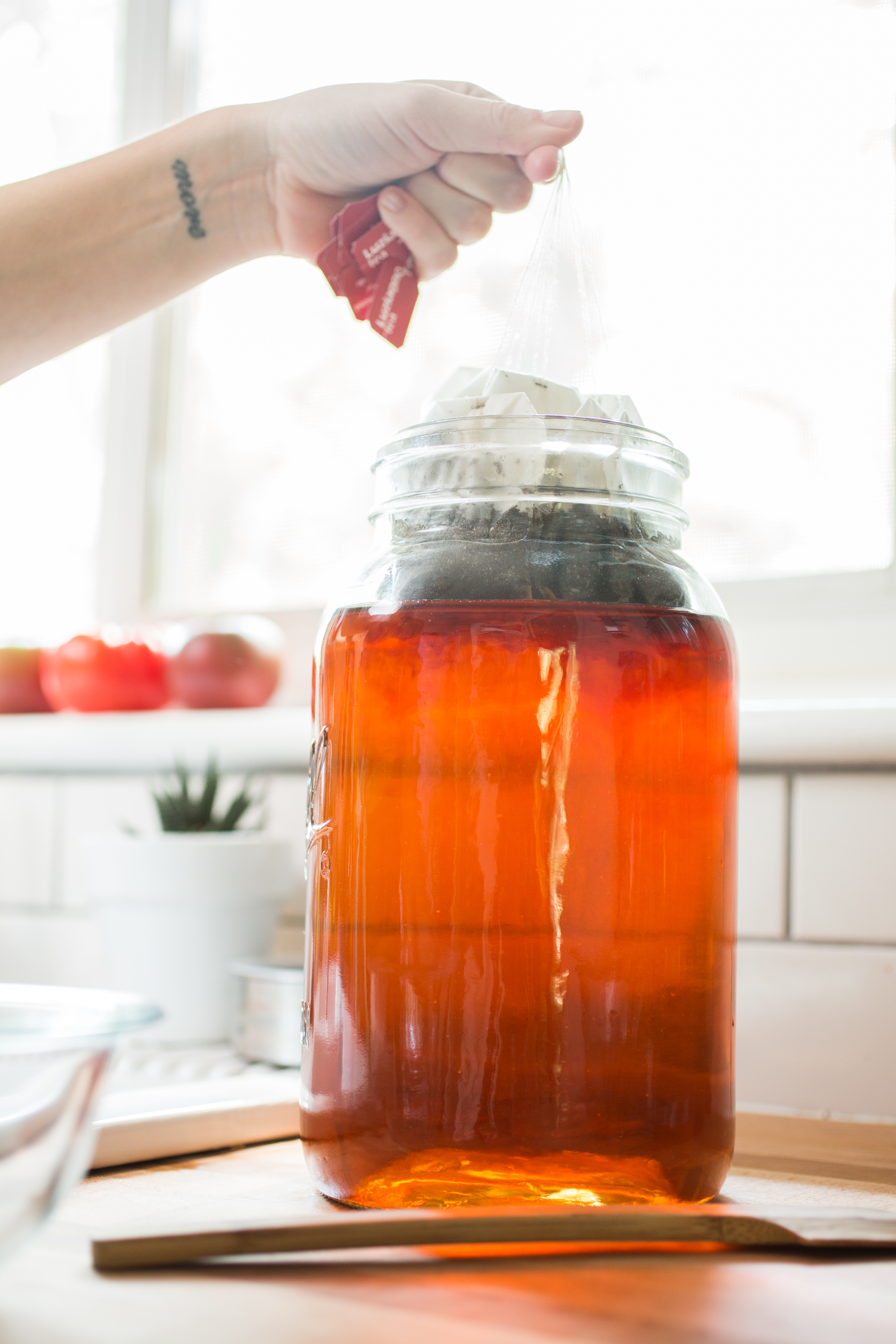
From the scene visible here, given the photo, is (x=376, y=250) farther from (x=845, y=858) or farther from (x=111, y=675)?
(x=111, y=675)

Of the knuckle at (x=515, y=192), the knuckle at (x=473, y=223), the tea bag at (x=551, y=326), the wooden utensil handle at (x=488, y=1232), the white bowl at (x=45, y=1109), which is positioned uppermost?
the knuckle at (x=515, y=192)

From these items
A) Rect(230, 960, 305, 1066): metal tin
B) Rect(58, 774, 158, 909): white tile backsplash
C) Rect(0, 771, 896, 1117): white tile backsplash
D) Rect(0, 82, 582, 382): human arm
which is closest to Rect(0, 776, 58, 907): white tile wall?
Rect(58, 774, 158, 909): white tile backsplash

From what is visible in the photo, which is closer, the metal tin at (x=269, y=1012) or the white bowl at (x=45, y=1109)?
the white bowl at (x=45, y=1109)

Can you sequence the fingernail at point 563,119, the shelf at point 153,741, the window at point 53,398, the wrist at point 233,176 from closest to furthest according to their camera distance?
the fingernail at point 563,119 → the wrist at point 233,176 → the shelf at point 153,741 → the window at point 53,398

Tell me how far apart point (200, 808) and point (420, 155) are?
0.57m

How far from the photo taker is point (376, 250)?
602 mm

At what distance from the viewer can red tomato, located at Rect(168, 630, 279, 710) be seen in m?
1.15

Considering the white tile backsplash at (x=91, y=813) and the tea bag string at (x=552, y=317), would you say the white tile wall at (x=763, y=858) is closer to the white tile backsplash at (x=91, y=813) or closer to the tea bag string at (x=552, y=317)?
the tea bag string at (x=552, y=317)

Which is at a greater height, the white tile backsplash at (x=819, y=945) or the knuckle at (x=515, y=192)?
the knuckle at (x=515, y=192)

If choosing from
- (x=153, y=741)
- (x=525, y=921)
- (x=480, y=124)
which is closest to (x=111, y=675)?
(x=153, y=741)

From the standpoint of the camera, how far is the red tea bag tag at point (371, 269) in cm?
60

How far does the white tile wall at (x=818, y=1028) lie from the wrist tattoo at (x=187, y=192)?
58 cm

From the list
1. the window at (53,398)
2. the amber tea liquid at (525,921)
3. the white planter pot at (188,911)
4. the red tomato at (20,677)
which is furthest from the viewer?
the window at (53,398)

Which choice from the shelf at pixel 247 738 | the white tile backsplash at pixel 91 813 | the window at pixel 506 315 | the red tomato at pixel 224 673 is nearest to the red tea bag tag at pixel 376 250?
the window at pixel 506 315
